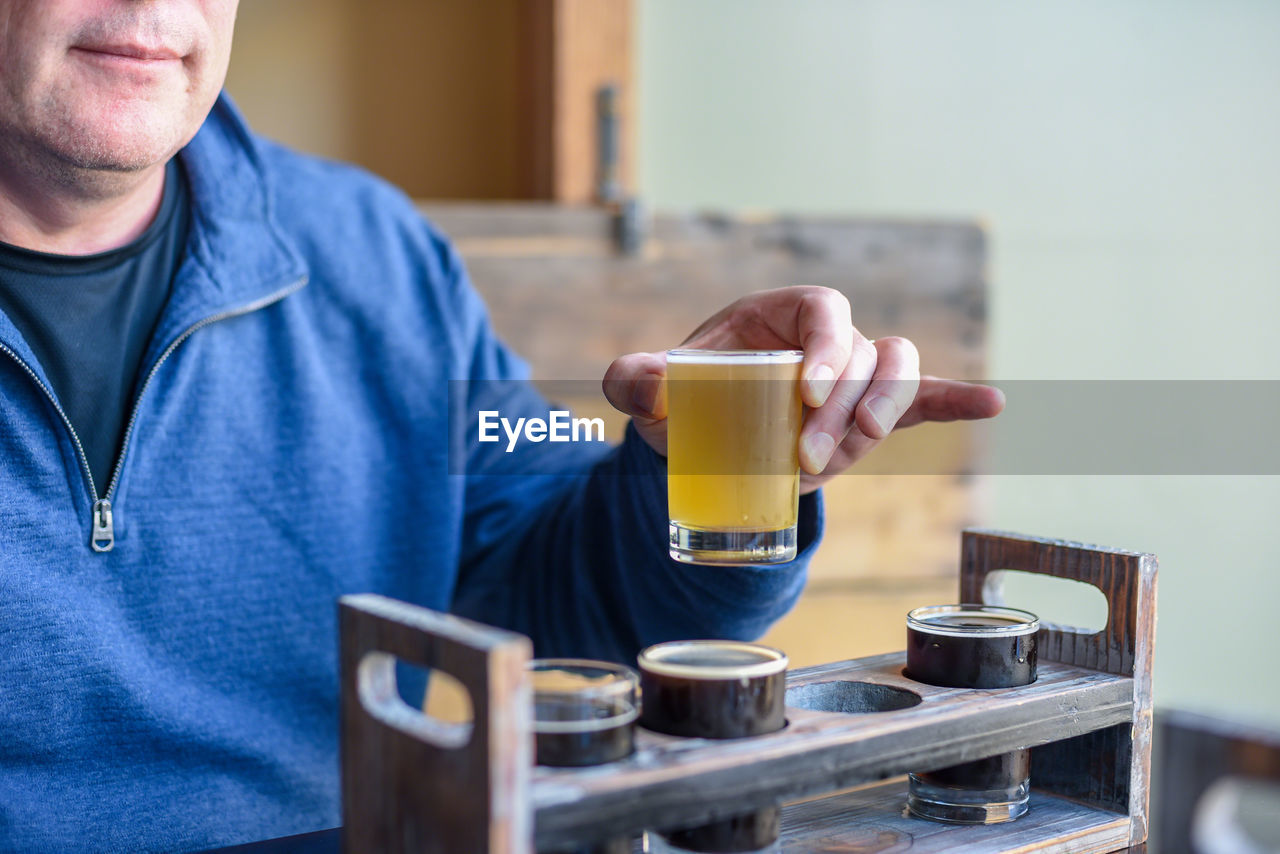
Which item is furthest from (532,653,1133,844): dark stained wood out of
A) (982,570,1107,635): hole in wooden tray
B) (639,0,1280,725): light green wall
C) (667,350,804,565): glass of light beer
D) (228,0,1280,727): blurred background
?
(982,570,1107,635): hole in wooden tray

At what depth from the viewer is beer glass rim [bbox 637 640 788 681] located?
28.8 inches

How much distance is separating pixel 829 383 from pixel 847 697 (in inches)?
8.5

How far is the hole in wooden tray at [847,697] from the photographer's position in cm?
86

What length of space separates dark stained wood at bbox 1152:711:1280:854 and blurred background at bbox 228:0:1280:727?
1.54 metres

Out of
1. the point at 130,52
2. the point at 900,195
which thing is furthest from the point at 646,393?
the point at 900,195

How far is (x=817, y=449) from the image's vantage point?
2.89ft

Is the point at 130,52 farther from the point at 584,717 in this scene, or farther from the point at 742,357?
the point at 584,717

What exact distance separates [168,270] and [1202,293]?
7.96 ft

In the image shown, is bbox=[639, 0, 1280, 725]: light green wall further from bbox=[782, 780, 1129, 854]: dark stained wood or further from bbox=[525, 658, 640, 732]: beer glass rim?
bbox=[525, 658, 640, 732]: beer glass rim

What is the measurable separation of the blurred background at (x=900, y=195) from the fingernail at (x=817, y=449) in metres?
1.42

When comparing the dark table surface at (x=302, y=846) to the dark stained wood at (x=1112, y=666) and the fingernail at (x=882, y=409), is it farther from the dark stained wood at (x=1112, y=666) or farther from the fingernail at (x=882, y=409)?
the fingernail at (x=882, y=409)

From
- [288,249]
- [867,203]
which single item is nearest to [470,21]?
[867,203]

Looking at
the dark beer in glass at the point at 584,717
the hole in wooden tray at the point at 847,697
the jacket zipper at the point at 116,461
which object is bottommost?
the hole in wooden tray at the point at 847,697

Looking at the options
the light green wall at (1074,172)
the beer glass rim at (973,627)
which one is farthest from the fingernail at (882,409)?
the light green wall at (1074,172)
